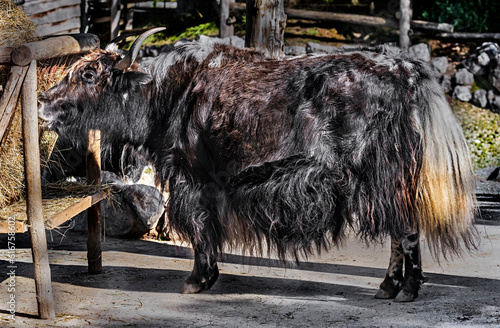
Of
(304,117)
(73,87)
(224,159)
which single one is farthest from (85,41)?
(304,117)

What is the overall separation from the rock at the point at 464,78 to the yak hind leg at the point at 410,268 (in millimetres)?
7074

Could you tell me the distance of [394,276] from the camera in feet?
14.8

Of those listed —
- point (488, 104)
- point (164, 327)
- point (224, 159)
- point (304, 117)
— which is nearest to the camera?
point (164, 327)

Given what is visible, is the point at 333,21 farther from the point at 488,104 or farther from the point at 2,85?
the point at 2,85

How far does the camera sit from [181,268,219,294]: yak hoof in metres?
4.70

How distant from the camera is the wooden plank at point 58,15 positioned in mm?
12727

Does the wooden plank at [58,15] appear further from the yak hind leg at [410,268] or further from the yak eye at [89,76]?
the yak hind leg at [410,268]

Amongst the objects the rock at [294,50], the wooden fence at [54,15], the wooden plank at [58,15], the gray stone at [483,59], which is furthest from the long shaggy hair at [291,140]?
the wooden plank at [58,15]

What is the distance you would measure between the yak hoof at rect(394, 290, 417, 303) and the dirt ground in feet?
0.14

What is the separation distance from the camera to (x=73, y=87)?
4.86 metres

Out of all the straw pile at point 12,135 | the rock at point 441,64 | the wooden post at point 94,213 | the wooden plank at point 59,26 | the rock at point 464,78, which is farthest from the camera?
the wooden plank at point 59,26

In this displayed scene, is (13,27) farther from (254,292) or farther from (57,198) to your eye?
(254,292)

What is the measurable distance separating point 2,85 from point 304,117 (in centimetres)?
194

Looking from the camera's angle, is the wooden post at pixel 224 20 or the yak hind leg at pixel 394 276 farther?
the wooden post at pixel 224 20
